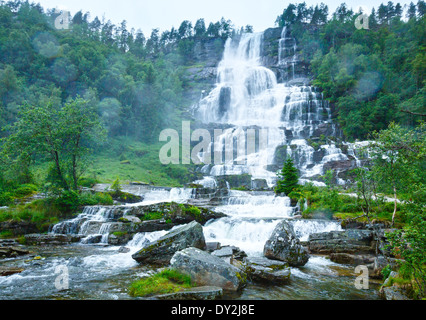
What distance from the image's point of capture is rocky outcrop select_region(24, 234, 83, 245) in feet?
42.4

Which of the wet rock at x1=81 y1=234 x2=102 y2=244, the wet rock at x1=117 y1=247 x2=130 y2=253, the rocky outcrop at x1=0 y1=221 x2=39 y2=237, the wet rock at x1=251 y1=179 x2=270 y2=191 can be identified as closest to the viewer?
the wet rock at x1=117 y1=247 x2=130 y2=253

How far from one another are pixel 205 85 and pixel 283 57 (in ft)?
82.7

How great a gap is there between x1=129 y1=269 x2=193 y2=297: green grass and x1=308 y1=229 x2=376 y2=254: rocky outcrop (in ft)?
25.1

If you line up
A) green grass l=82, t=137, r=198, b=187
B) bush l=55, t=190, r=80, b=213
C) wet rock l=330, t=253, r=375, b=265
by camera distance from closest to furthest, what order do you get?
wet rock l=330, t=253, r=375, b=265
bush l=55, t=190, r=80, b=213
green grass l=82, t=137, r=198, b=187

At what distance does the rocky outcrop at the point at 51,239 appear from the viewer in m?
12.9

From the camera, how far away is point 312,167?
34344 mm

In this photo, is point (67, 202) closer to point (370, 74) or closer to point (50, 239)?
point (50, 239)

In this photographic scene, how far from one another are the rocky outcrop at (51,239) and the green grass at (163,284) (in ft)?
30.0

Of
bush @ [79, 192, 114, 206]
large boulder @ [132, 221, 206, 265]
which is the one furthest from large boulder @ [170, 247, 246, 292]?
bush @ [79, 192, 114, 206]

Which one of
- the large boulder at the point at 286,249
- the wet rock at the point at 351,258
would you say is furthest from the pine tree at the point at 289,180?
the large boulder at the point at 286,249

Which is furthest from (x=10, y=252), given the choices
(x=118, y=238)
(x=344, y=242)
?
(x=344, y=242)

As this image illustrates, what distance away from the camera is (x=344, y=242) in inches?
435

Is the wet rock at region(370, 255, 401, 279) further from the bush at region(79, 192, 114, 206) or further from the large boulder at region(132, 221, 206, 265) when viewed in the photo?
the bush at region(79, 192, 114, 206)

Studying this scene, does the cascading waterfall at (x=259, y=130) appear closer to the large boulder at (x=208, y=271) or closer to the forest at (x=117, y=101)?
the forest at (x=117, y=101)
